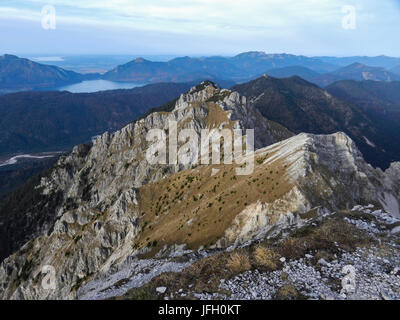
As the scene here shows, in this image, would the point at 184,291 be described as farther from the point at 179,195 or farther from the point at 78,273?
the point at 78,273

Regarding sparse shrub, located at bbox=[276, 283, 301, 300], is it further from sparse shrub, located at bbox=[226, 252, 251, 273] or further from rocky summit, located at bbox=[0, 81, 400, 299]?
sparse shrub, located at bbox=[226, 252, 251, 273]

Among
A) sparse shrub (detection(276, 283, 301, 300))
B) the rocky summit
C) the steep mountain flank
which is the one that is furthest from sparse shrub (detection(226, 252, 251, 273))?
the steep mountain flank

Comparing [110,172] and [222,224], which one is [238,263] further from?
[110,172]

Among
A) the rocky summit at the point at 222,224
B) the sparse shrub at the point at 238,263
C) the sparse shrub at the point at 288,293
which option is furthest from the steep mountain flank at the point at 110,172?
the sparse shrub at the point at 288,293

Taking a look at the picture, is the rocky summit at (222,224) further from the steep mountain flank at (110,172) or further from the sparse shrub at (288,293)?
the steep mountain flank at (110,172)

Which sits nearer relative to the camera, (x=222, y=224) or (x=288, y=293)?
(x=288, y=293)

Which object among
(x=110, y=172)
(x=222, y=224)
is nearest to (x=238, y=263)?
(x=222, y=224)

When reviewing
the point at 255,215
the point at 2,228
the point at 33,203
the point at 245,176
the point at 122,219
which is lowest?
the point at 2,228

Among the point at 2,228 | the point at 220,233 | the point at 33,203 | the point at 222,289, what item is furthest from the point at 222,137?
the point at 2,228
